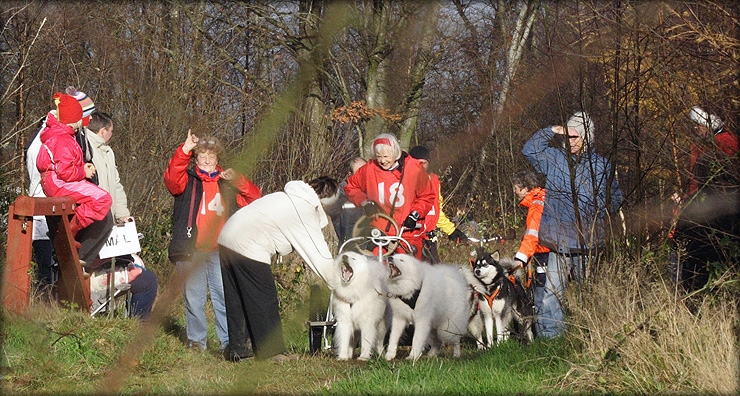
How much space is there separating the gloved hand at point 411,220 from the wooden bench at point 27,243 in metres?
2.79

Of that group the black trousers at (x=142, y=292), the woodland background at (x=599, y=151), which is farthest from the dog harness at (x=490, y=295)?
the black trousers at (x=142, y=292)

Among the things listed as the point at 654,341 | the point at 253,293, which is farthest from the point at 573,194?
the point at 253,293

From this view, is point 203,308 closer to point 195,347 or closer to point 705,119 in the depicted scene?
point 195,347

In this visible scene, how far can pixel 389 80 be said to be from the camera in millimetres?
1326

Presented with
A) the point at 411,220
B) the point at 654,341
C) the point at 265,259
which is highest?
the point at 411,220

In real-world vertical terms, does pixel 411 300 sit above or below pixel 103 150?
below

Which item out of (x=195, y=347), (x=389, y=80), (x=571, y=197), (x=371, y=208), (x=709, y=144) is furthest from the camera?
(x=371, y=208)

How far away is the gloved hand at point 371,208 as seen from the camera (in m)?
8.35

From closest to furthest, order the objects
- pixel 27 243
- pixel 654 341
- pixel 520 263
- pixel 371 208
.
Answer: pixel 654 341 < pixel 27 243 < pixel 371 208 < pixel 520 263

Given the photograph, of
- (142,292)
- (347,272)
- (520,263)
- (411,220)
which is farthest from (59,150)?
(520,263)

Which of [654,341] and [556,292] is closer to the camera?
[654,341]

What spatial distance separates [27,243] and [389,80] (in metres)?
6.59

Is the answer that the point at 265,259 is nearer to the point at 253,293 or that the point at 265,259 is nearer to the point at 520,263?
the point at 253,293

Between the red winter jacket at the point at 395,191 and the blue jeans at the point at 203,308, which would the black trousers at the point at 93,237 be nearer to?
the blue jeans at the point at 203,308
